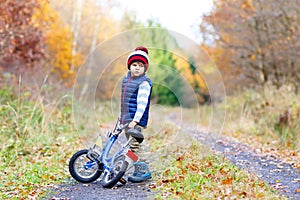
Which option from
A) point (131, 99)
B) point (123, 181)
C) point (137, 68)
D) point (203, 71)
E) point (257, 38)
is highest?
point (257, 38)

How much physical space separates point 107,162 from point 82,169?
18.3 inches

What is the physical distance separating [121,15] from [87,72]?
25.5 ft

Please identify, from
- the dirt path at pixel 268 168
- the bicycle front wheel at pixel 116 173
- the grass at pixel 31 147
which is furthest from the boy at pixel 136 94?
the dirt path at pixel 268 168

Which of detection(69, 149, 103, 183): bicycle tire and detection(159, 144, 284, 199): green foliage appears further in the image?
detection(69, 149, 103, 183): bicycle tire

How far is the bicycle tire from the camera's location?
6.48 m

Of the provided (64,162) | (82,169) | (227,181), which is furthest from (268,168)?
(64,162)

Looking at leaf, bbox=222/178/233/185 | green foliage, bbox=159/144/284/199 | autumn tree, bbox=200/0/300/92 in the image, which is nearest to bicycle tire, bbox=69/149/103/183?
green foliage, bbox=159/144/284/199

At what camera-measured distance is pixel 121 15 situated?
34531 millimetres

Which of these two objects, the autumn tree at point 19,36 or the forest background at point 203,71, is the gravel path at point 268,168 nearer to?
the forest background at point 203,71

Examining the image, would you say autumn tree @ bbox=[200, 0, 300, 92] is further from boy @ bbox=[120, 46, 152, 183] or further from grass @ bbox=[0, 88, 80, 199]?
boy @ bbox=[120, 46, 152, 183]

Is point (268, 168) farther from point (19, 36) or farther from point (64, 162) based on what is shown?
point (19, 36)

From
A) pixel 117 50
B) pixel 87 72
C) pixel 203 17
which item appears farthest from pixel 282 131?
pixel 87 72

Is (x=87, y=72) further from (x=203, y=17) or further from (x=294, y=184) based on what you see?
(x=294, y=184)

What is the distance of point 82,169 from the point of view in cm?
660
